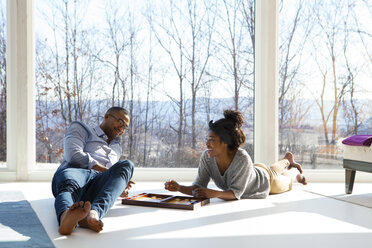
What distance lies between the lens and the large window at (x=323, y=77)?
5.05m

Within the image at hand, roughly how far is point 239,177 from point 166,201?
0.58 m

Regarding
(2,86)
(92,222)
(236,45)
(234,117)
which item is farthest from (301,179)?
(2,86)

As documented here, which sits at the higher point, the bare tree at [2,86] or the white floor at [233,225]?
the bare tree at [2,86]

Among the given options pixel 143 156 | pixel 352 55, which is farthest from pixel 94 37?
pixel 352 55

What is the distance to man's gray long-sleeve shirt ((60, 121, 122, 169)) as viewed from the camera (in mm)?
3266

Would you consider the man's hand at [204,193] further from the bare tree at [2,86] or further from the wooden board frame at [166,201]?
the bare tree at [2,86]

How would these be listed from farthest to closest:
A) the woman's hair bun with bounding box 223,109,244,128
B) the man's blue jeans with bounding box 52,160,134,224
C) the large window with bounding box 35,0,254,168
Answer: the large window with bounding box 35,0,254,168
the woman's hair bun with bounding box 223,109,244,128
the man's blue jeans with bounding box 52,160,134,224

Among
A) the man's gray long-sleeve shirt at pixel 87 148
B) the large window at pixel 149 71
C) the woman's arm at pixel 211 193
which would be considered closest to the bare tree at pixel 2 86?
the large window at pixel 149 71

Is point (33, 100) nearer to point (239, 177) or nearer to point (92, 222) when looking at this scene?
point (239, 177)

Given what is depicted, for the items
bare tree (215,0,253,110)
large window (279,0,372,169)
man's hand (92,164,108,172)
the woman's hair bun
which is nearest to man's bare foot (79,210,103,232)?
man's hand (92,164,108,172)

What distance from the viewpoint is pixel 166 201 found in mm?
3404

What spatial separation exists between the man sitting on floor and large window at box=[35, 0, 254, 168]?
59.5 inches

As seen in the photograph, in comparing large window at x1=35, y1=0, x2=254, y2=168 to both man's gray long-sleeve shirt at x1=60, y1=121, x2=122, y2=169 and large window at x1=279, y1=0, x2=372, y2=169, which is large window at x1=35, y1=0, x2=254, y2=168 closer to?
large window at x1=279, y1=0, x2=372, y2=169

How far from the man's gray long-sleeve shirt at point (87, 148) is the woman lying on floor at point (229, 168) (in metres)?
0.50
